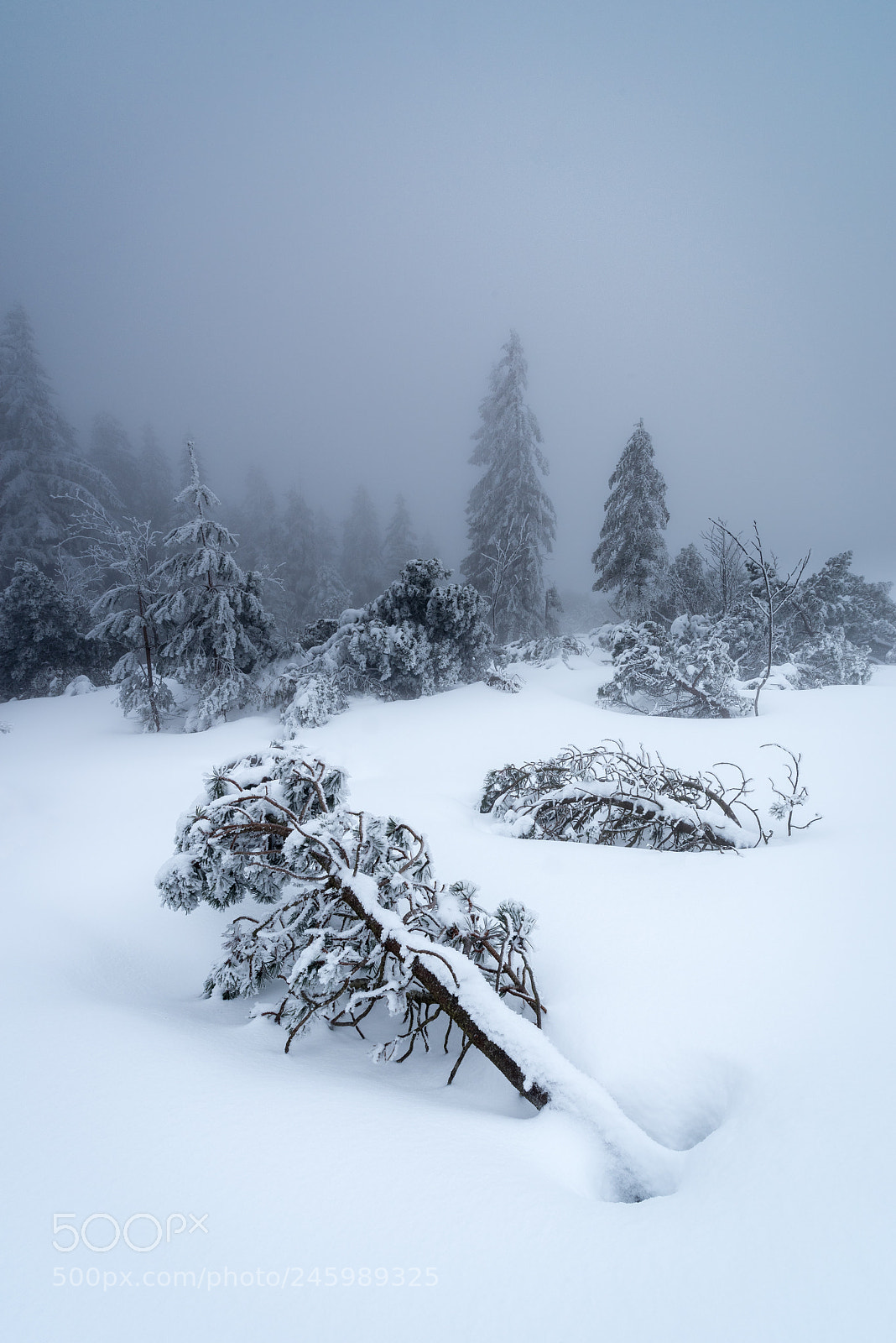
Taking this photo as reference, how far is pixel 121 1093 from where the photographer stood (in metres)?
1.15

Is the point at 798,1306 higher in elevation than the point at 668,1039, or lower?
higher

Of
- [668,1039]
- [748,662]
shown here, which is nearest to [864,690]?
[748,662]

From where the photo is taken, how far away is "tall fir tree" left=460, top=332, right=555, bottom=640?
16.9 metres

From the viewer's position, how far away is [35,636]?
12.4 meters

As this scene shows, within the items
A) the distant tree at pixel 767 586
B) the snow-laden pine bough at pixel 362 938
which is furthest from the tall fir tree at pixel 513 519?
the snow-laden pine bough at pixel 362 938

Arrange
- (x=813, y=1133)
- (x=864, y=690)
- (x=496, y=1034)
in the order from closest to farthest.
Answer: (x=813, y=1133)
(x=496, y=1034)
(x=864, y=690)

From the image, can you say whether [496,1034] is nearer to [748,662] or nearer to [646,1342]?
[646,1342]

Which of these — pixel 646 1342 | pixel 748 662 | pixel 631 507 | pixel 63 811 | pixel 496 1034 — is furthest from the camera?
pixel 631 507

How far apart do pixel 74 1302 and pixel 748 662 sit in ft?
39.7

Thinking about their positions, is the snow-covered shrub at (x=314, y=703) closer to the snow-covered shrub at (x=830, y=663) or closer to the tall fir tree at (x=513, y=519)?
the snow-covered shrub at (x=830, y=663)

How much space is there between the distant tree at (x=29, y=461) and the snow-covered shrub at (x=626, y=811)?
733 inches

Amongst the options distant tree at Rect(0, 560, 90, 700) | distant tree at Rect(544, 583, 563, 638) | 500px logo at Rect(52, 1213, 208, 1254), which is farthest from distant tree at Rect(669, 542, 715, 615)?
500px logo at Rect(52, 1213, 208, 1254)

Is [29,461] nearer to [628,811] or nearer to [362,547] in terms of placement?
[362,547]

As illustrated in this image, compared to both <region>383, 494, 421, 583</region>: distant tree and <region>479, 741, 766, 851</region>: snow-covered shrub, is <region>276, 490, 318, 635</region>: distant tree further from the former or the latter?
<region>479, 741, 766, 851</region>: snow-covered shrub
